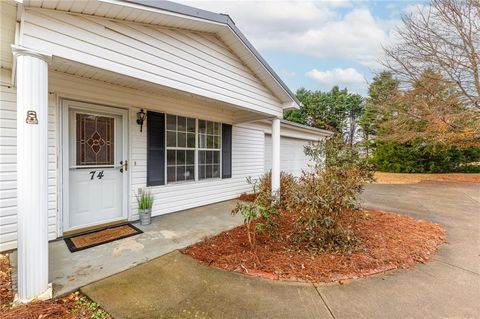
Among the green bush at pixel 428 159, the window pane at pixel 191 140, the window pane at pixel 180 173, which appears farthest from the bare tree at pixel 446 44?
the window pane at pixel 180 173

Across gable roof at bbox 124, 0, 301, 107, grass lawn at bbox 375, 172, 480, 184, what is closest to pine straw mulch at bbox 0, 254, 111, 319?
gable roof at bbox 124, 0, 301, 107

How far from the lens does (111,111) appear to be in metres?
4.33

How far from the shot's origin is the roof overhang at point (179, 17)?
2.49m

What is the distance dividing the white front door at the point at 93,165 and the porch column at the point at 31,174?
5.75 ft

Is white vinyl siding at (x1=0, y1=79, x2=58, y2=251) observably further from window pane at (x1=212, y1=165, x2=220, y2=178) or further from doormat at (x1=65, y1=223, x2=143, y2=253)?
window pane at (x1=212, y1=165, x2=220, y2=178)

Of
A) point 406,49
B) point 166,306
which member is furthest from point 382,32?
point 166,306

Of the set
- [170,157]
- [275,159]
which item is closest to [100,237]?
[170,157]

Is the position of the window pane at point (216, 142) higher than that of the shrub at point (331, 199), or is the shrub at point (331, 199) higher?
the window pane at point (216, 142)

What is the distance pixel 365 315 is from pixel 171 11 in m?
4.14

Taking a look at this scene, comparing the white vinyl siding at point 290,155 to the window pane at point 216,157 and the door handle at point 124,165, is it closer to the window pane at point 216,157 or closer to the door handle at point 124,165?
the window pane at point 216,157

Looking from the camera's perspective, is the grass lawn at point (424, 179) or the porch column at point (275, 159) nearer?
the porch column at point (275, 159)

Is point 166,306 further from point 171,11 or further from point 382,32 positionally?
point 382,32

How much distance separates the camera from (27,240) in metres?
2.20

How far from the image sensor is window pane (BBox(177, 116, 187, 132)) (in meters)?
5.43
